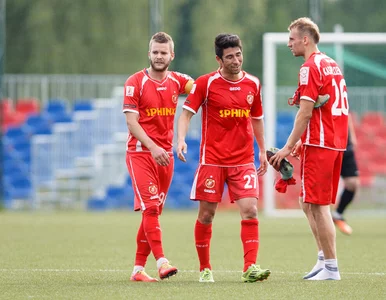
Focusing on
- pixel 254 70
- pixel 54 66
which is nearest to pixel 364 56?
pixel 254 70

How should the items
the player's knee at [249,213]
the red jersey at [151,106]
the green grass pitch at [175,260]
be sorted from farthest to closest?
the red jersey at [151,106] < the player's knee at [249,213] < the green grass pitch at [175,260]

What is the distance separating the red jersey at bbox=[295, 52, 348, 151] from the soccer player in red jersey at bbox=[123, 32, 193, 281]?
3.88 feet

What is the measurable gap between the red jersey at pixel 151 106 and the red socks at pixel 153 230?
0.56 m

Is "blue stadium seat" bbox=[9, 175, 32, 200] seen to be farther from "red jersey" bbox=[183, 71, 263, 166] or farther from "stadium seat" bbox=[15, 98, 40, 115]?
"red jersey" bbox=[183, 71, 263, 166]

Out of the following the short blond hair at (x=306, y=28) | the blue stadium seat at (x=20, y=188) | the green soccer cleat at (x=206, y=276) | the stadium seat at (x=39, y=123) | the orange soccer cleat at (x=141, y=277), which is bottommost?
the blue stadium seat at (x=20, y=188)

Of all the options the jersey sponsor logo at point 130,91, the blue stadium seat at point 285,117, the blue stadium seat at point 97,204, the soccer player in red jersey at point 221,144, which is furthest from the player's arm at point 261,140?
the blue stadium seat at point 97,204

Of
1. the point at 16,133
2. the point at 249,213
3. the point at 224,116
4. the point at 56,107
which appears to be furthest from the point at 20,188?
the point at 249,213

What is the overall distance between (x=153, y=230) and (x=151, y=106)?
1.08m

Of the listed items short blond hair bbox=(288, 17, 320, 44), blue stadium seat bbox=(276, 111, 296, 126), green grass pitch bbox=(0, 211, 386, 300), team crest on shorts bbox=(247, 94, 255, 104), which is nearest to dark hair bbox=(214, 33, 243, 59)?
team crest on shorts bbox=(247, 94, 255, 104)

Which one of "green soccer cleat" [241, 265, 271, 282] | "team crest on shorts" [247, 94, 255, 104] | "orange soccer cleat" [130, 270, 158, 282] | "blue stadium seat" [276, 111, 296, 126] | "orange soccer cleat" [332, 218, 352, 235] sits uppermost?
"team crest on shorts" [247, 94, 255, 104]

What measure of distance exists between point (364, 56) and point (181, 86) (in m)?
10.5

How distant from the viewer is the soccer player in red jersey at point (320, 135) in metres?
8.55

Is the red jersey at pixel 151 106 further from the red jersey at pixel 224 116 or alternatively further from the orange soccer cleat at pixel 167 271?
the orange soccer cleat at pixel 167 271

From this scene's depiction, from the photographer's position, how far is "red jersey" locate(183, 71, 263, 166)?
8.80 meters
